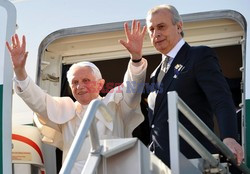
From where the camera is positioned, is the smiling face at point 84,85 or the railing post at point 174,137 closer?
the railing post at point 174,137

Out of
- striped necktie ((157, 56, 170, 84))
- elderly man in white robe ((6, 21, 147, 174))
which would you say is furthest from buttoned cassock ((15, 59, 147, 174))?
striped necktie ((157, 56, 170, 84))

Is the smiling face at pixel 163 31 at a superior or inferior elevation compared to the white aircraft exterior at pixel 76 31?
inferior

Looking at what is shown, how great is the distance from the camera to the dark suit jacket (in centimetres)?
427

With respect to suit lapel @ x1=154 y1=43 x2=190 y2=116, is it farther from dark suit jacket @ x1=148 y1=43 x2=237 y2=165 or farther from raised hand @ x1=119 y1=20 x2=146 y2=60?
raised hand @ x1=119 y1=20 x2=146 y2=60

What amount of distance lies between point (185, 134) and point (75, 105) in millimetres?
1876

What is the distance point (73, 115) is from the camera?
539 cm

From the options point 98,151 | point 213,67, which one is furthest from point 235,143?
point 98,151

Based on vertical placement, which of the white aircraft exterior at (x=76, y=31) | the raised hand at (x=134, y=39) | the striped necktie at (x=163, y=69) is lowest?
the striped necktie at (x=163, y=69)

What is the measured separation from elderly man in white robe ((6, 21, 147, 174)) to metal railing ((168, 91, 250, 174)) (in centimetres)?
117

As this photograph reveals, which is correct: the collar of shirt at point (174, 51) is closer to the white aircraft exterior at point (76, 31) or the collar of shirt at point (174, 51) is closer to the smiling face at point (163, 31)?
the smiling face at point (163, 31)

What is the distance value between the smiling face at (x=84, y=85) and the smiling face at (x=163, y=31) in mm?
818

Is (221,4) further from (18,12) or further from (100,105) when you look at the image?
(100,105)

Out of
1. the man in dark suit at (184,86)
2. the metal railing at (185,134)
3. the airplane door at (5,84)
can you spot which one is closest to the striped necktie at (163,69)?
the man in dark suit at (184,86)

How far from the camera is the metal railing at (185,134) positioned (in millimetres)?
3467
